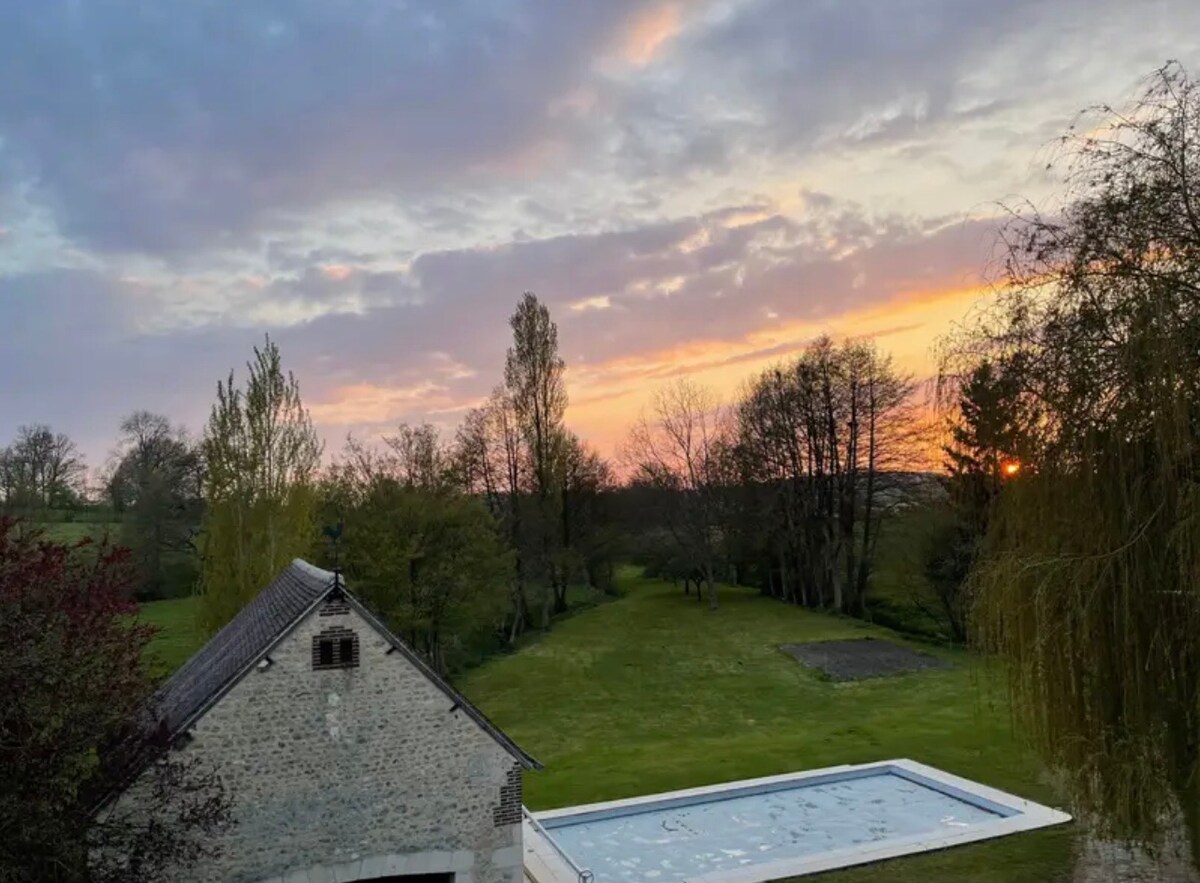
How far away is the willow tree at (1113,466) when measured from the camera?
301 inches

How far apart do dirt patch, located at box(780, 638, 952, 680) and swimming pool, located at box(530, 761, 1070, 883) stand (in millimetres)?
11127

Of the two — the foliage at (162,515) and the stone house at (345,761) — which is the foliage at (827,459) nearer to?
the foliage at (162,515)

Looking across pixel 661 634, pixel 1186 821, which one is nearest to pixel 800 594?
pixel 661 634

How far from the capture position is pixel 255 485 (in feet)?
76.5

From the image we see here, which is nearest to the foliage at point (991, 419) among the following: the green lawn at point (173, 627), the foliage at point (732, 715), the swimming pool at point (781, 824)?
the foliage at point (732, 715)

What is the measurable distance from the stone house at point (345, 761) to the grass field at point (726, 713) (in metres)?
3.07

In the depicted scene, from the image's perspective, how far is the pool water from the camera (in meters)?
14.6

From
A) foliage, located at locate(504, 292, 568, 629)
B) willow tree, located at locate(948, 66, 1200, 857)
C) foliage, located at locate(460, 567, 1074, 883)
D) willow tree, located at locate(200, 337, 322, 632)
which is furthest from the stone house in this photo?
foliage, located at locate(504, 292, 568, 629)

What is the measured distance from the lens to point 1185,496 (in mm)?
7617

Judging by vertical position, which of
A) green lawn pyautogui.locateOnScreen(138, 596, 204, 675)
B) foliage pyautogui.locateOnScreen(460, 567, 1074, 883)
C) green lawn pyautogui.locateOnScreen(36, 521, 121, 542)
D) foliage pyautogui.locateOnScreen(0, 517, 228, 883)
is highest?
green lawn pyautogui.locateOnScreen(36, 521, 121, 542)

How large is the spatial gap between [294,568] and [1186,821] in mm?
13795

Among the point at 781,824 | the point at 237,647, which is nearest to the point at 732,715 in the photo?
the point at 781,824

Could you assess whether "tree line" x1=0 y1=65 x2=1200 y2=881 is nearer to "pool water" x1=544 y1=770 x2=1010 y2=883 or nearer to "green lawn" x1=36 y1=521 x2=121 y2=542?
"pool water" x1=544 y1=770 x2=1010 y2=883

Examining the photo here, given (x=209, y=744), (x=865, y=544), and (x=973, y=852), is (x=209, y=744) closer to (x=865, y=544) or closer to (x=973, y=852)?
(x=973, y=852)
